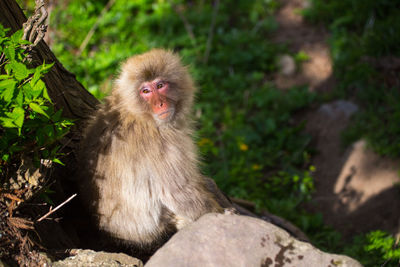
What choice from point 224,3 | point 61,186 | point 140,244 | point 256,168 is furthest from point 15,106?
point 224,3

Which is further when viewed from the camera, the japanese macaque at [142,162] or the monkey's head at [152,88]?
the monkey's head at [152,88]

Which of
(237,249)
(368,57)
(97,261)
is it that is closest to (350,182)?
(368,57)

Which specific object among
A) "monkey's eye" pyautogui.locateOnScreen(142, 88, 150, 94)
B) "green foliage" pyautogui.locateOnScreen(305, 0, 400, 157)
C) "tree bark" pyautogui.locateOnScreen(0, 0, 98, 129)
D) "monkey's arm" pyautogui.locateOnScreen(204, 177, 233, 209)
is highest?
"tree bark" pyautogui.locateOnScreen(0, 0, 98, 129)

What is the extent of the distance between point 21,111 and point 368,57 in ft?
17.6

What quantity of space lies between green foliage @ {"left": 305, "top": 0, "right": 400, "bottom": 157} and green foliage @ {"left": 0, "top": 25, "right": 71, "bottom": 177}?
13.8ft

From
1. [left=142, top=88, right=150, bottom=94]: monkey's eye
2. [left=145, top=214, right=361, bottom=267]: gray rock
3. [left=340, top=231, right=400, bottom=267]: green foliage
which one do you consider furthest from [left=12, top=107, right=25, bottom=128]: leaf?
[left=340, top=231, right=400, bottom=267]: green foliage

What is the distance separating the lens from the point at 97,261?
8.23ft

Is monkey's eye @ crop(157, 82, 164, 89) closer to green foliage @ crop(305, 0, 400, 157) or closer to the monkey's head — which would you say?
the monkey's head

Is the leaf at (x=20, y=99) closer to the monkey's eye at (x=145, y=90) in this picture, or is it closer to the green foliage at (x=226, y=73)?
the monkey's eye at (x=145, y=90)

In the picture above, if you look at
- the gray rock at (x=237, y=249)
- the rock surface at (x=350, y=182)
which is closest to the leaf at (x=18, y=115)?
the gray rock at (x=237, y=249)

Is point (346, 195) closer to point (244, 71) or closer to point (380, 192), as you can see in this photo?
point (380, 192)

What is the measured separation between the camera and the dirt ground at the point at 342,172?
498cm

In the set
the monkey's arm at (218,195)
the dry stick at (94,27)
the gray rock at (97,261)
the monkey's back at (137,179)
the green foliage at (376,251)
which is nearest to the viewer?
the gray rock at (97,261)

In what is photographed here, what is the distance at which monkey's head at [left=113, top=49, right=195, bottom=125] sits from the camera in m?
3.27
